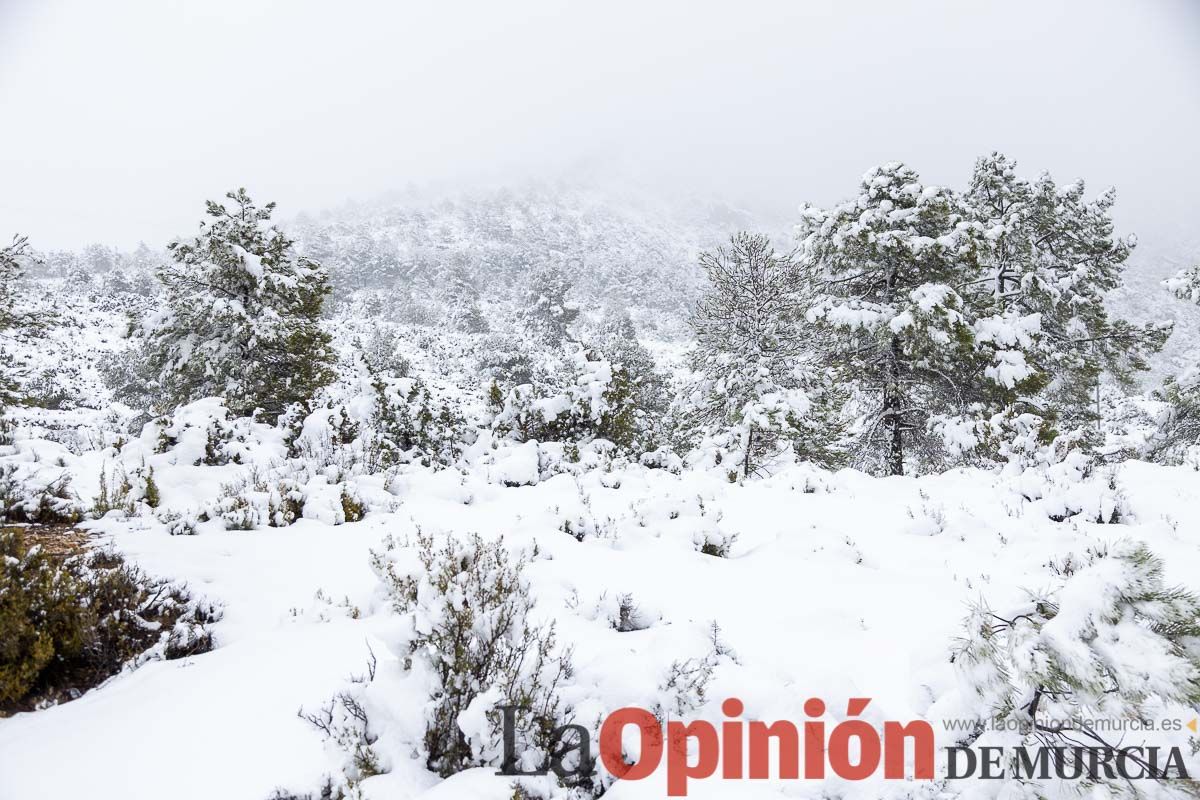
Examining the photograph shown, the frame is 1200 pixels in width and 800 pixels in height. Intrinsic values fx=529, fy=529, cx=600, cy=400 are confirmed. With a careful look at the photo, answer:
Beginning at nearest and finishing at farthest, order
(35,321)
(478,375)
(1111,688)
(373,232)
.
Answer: (1111,688) → (35,321) → (478,375) → (373,232)

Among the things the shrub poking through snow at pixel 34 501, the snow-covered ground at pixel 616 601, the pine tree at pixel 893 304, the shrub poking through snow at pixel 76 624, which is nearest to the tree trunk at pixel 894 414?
the pine tree at pixel 893 304

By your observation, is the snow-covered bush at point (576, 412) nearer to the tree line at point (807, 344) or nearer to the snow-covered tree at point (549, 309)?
the tree line at point (807, 344)

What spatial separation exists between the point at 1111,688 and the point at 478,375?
24089 mm

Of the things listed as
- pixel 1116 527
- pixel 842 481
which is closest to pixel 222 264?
pixel 842 481

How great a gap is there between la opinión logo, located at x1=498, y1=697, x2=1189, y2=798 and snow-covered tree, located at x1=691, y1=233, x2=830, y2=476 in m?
8.67

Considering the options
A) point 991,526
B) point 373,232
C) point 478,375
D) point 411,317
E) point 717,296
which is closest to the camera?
point 991,526

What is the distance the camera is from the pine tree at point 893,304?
35.1 feet

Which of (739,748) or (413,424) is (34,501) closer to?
(413,424)

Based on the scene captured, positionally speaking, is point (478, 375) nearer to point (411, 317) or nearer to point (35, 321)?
point (35, 321)

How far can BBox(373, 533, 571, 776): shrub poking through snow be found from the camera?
2283 millimetres

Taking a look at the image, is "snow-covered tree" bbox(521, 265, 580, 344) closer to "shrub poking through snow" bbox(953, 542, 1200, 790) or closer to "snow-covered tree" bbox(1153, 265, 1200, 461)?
"snow-covered tree" bbox(1153, 265, 1200, 461)

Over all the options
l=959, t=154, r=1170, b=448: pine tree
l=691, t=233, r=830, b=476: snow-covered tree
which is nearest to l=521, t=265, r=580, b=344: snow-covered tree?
l=691, t=233, r=830, b=476: snow-covered tree

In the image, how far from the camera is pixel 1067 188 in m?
15.8

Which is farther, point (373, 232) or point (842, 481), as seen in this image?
point (373, 232)
